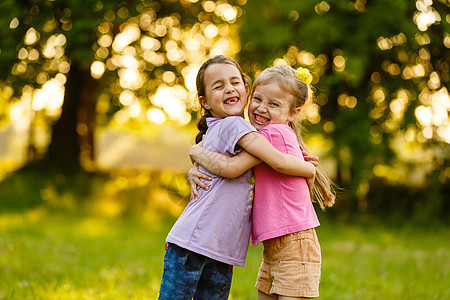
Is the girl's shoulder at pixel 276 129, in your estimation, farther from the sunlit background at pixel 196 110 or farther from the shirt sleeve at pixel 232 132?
the sunlit background at pixel 196 110

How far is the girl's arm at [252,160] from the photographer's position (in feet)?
8.48

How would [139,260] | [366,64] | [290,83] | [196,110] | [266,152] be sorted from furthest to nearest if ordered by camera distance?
[366,64] → [196,110] → [139,260] → [290,83] → [266,152]

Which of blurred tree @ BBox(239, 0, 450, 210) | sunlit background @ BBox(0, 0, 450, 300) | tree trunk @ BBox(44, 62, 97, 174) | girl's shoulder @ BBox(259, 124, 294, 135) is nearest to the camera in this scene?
girl's shoulder @ BBox(259, 124, 294, 135)

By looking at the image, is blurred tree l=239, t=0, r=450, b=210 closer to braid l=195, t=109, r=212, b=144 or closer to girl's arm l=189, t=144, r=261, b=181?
braid l=195, t=109, r=212, b=144

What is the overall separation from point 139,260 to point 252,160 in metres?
4.44

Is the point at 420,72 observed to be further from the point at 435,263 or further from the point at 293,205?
the point at 293,205

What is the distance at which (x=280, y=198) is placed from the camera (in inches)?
106

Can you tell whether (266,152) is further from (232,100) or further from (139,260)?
(139,260)

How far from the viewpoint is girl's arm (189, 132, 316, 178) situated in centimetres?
258

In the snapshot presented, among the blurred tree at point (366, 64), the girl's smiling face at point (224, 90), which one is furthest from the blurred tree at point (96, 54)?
the girl's smiling face at point (224, 90)

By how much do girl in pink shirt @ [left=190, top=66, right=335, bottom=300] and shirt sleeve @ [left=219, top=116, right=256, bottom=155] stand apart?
0.18ft

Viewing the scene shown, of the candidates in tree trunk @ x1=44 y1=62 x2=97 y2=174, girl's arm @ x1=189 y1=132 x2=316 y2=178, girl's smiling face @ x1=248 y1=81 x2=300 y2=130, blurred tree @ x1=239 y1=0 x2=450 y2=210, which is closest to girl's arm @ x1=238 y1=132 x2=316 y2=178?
girl's arm @ x1=189 y1=132 x2=316 y2=178

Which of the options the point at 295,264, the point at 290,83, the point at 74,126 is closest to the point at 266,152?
the point at 290,83

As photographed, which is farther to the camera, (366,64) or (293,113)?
(366,64)
